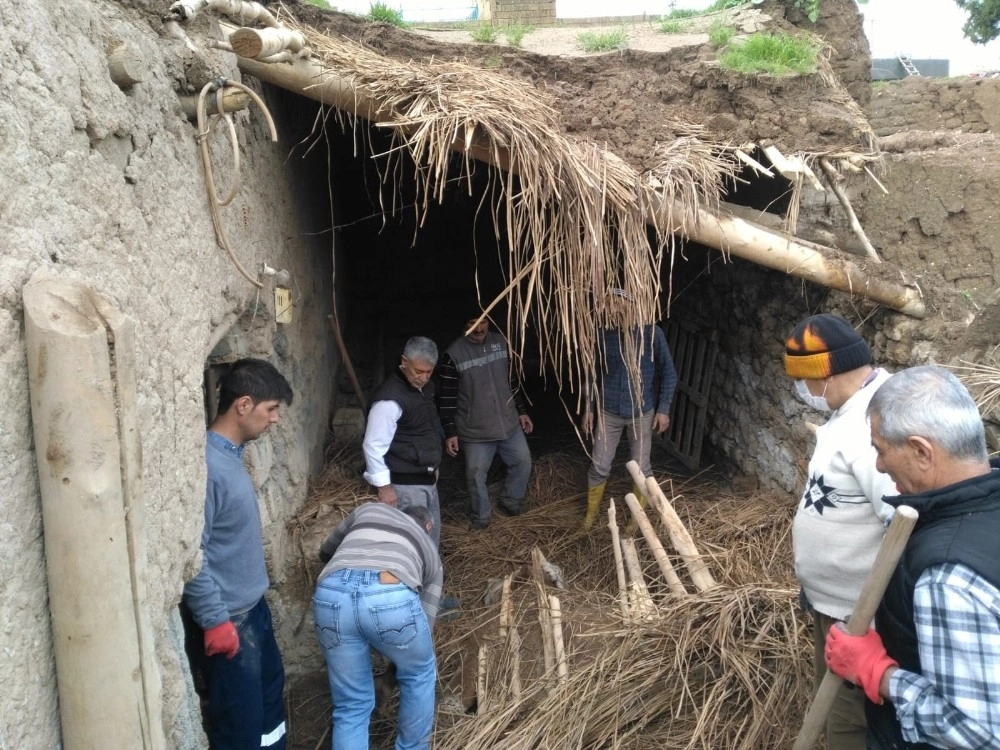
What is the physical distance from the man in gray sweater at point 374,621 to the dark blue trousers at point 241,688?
27 centimetres

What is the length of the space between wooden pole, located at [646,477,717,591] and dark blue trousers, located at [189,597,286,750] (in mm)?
2046

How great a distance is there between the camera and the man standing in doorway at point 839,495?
7.70 ft

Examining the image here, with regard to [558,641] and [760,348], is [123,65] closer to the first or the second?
[558,641]

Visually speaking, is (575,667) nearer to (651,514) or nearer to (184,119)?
(651,514)

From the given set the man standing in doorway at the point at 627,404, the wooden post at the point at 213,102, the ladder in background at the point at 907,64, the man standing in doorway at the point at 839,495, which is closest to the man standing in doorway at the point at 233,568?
the wooden post at the point at 213,102

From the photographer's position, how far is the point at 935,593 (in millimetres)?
1619

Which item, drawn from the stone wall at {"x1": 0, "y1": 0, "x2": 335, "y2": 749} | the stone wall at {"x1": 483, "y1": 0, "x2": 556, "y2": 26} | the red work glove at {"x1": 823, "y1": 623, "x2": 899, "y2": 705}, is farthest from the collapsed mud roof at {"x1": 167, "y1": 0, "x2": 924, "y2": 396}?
the stone wall at {"x1": 483, "y1": 0, "x2": 556, "y2": 26}

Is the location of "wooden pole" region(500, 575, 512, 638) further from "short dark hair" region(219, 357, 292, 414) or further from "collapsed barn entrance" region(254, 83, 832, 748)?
"short dark hair" region(219, 357, 292, 414)

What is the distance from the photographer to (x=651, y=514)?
5297 millimetres

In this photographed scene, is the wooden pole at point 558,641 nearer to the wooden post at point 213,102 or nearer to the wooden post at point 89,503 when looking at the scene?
the wooden post at point 89,503

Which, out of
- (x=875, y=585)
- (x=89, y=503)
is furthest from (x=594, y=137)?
(x=89, y=503)

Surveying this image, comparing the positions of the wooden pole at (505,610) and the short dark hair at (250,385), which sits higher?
the short dark hair at (250,385)

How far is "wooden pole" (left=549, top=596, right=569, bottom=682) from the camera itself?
342cm

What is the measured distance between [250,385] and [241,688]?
120cm
